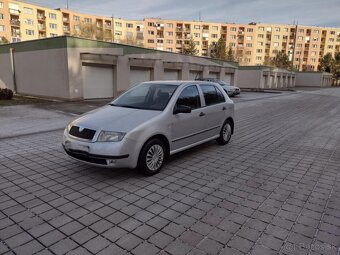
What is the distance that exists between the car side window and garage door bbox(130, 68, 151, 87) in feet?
Answer: 51.4

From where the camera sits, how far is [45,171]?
467 centimetres

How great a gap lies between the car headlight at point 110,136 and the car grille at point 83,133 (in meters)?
0.16

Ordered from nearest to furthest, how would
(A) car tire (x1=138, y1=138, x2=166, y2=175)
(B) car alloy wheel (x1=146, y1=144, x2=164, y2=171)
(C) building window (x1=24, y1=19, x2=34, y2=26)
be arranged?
(A) car tire (x1=138, y1=138, x2=166, y2=175)
(B) car alloy wheel (x1=146, y1=144, x2=164, y2=171)
(C) building window (x1=24, y1=19, x2=34, y2=26)

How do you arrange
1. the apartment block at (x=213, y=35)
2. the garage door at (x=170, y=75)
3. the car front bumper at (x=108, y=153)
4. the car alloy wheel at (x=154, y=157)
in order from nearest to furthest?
the car front bumper at (x=108, y=153) → the car alloy wheel at (x=154, y=157) → the garage door at (x=170, y=75) → the apartment block at (x=213, y=35)

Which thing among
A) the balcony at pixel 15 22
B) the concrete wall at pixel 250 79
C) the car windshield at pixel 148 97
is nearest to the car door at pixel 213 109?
the car windshield at pixel 148 97

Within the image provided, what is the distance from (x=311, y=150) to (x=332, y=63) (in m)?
81.6

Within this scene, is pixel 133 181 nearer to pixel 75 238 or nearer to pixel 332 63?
pixel 75 238

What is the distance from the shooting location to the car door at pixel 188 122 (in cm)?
496

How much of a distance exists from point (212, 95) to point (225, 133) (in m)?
1.23

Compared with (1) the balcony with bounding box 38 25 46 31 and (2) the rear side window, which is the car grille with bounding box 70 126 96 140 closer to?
(2) the rear side window

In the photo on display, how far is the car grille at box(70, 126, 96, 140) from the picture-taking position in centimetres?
413

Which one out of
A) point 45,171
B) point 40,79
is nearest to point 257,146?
point 45,171

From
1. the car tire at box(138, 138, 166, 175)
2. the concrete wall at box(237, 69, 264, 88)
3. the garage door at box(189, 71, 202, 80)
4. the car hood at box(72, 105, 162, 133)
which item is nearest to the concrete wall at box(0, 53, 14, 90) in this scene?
the garage door at box(189, 71, 202, 80)

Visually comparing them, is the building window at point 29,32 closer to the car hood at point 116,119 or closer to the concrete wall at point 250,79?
the concrete wall at point 250,79
